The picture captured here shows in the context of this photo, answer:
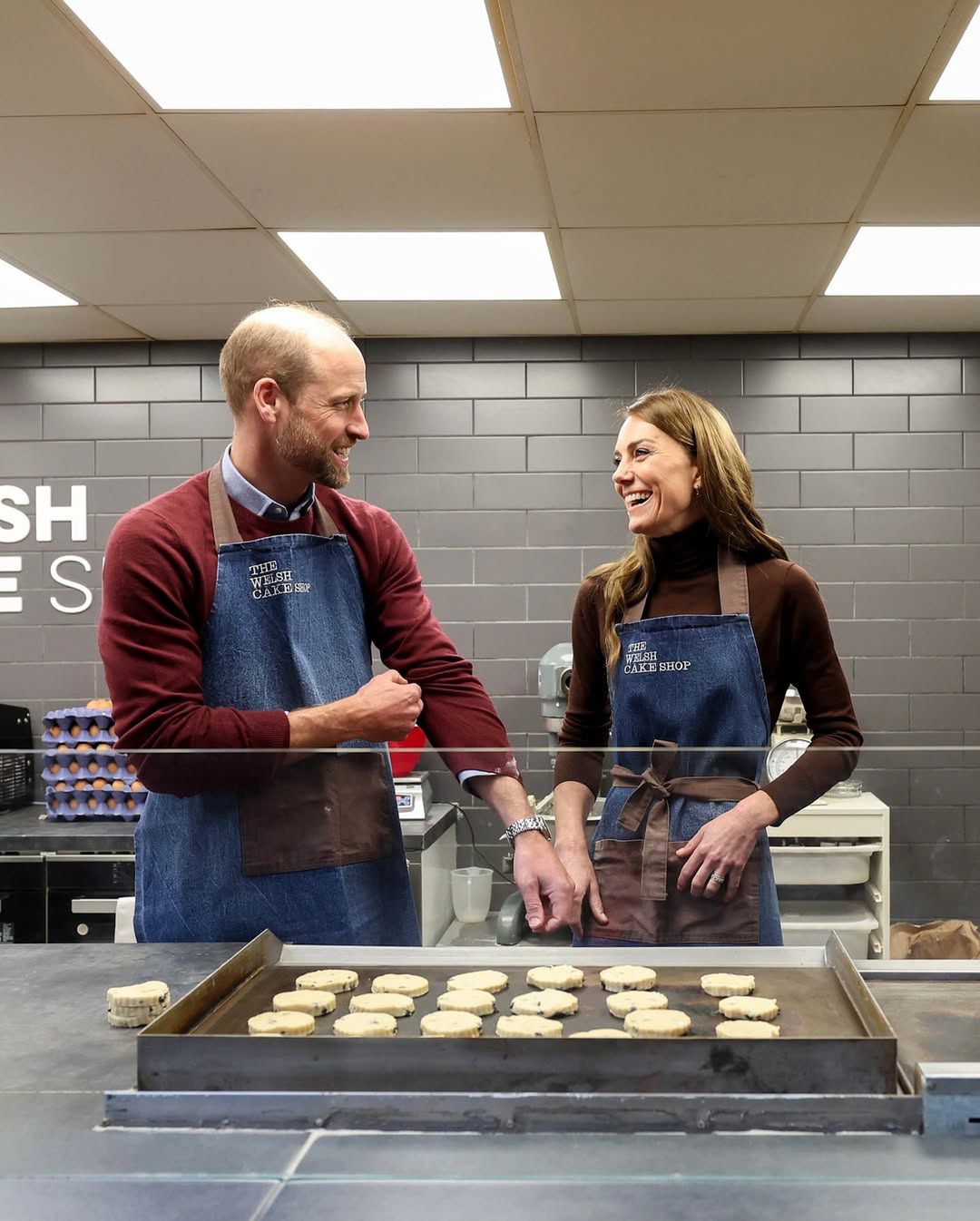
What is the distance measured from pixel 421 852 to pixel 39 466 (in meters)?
3.94

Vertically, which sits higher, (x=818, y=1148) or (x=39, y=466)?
(x=39, y=466)

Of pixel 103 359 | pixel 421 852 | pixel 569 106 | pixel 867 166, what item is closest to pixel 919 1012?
pixel 421 852

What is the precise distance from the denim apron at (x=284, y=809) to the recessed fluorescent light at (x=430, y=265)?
6.13ft

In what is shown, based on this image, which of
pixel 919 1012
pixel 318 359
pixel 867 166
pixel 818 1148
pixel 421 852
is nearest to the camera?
pixel 818 1148

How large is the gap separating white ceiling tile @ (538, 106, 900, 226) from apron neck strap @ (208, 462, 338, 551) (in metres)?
1.31

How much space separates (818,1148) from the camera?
0.93m

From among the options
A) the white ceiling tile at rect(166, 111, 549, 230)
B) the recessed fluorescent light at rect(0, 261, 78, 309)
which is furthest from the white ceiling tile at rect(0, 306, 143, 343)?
the white ceiling tile at rect(166, 111, 549, 230)

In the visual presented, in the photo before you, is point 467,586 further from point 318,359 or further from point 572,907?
point 572,907

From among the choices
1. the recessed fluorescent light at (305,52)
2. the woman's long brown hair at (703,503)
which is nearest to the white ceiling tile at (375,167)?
the recessed fluorescent light at (305,52)

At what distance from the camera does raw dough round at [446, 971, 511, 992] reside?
1.26 meters

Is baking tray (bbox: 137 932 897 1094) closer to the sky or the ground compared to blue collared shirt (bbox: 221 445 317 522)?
closer to the ground

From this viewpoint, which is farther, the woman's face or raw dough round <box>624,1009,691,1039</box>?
the woman's face

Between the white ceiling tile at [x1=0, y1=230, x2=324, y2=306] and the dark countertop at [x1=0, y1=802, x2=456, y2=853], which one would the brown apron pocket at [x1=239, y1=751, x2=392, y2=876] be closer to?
the dark countertop at [x1=0, y1=802, x2=456, y2=853]

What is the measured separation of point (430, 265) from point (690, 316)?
114 centimetres
